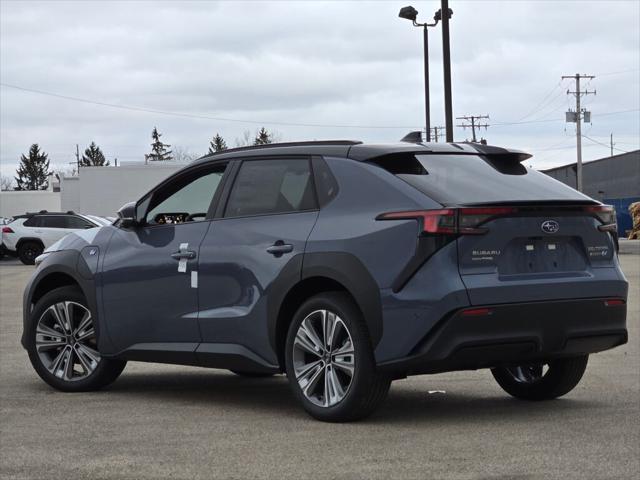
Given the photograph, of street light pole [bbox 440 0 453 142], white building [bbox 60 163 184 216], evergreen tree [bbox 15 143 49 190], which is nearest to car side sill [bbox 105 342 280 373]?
street light pole [bbox 440 0 453 142]

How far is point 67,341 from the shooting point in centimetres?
902

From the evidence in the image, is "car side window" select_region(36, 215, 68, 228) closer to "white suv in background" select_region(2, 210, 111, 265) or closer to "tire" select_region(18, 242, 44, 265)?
"white suv in background" select_region(2, 210, 111, 265)

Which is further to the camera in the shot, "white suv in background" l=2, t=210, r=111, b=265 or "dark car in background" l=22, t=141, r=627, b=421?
"white suv in background" l=2, t=210, r=111, b=265

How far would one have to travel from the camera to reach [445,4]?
2658 cm

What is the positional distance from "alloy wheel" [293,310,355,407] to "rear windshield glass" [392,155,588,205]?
3.17 feet

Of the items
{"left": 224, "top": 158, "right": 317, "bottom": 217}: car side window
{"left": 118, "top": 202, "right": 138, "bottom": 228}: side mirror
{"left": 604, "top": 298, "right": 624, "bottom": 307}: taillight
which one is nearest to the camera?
{"left": 604, "top": 298, "right": 624, "bottom": 307}: taillight

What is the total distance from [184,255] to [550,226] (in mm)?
2486

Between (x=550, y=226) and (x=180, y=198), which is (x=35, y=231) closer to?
(x=180, y=198)

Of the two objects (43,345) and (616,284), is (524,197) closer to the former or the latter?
(616,284)

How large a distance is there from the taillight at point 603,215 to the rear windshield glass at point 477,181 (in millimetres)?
99

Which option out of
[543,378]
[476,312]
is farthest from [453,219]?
[543,378]

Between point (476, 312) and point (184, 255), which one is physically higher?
point (184, 255)

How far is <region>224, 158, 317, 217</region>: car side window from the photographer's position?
303 inches

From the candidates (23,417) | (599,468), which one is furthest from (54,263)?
(599,468)
